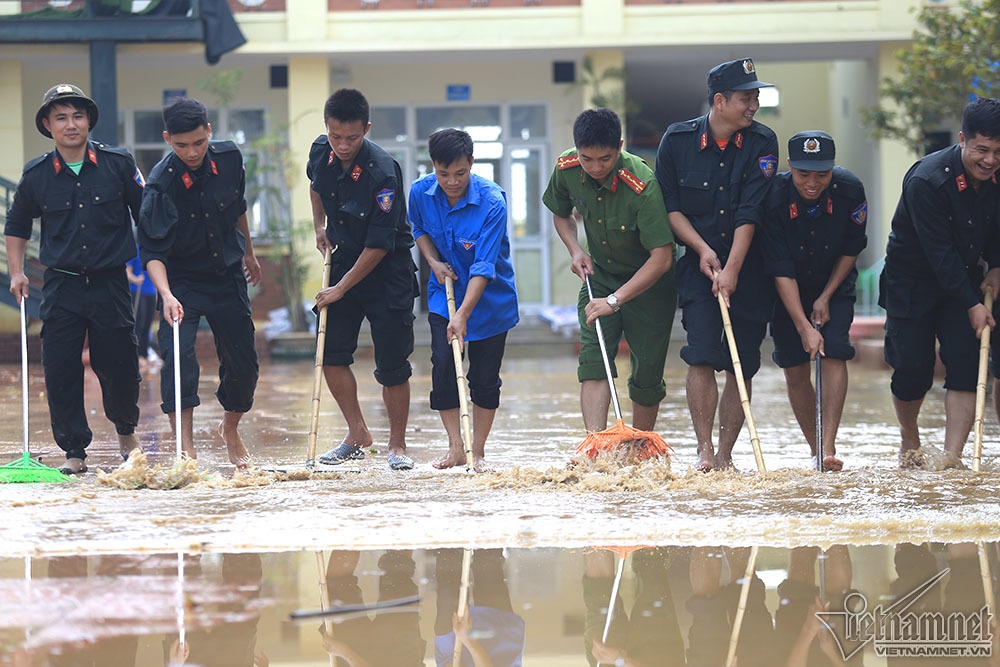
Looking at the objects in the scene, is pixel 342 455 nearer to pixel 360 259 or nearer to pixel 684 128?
pixel 360 259

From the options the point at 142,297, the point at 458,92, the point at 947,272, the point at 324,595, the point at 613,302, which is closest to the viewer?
the point at 324,595

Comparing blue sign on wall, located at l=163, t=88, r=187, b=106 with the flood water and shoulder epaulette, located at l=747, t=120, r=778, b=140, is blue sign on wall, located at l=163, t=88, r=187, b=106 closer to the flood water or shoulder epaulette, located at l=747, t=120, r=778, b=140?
the flood water

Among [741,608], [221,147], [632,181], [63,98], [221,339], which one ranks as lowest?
[741,608]

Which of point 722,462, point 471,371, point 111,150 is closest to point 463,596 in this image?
point 722,462

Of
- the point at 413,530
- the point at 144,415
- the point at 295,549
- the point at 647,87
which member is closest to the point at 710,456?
the point at 413,530

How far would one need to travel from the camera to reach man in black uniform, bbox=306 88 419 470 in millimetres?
6043

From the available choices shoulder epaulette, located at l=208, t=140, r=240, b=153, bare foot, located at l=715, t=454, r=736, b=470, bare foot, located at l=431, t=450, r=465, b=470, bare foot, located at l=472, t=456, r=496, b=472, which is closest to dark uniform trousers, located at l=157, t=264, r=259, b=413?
shoulder epaulette, located at l=208, t=140, r=240, b=153

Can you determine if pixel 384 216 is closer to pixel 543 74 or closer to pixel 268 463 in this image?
pixel 268 463

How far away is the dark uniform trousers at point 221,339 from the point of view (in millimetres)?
5973

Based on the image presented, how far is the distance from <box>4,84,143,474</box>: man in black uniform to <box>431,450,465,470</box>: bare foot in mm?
1716

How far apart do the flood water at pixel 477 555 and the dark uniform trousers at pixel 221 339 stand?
419 millimetres

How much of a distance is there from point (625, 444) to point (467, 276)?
1431 millimetres

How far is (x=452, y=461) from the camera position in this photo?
238 inches

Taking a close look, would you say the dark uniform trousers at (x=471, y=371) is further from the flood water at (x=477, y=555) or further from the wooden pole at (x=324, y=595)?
the wooden pole at (x=324, y=595)
